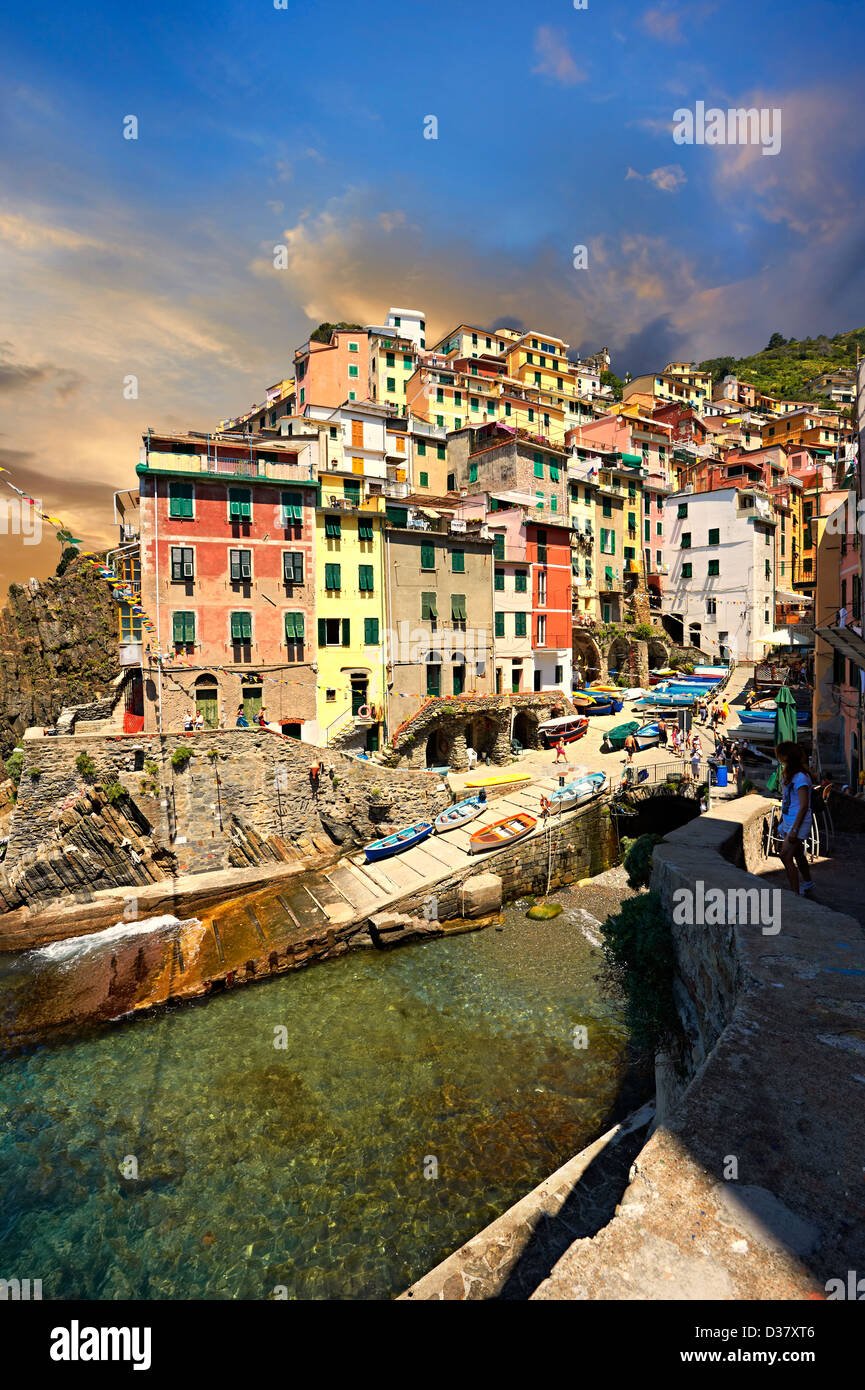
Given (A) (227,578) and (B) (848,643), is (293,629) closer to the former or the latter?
(A) (227,578)

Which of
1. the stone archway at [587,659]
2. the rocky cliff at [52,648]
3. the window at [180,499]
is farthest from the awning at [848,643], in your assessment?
the rocky cliff at [52,648]

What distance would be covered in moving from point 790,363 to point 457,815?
5838 inches

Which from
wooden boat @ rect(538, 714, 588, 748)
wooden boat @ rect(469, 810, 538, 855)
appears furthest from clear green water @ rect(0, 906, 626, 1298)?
wooden boat @ rect(538, 714, 588, 748)

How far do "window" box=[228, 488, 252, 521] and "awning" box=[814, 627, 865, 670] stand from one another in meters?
27.1

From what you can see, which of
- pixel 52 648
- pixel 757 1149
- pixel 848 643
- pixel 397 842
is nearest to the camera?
pixel 757 1149

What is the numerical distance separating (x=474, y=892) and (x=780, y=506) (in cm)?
5593

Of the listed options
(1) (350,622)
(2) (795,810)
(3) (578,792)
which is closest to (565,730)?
(3) (578,792)

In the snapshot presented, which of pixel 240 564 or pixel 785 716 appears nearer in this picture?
pixel 785 716

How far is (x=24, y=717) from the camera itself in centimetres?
4653

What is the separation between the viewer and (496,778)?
110 feet

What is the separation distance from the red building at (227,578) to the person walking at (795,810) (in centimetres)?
2743

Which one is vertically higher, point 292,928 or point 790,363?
point 790,363

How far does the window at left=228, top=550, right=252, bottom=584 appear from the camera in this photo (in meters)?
31.8

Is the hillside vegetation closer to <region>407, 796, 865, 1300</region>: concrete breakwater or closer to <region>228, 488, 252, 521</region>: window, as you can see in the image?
<region>228, 488, 252, 521</region>: window
